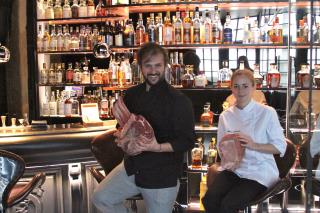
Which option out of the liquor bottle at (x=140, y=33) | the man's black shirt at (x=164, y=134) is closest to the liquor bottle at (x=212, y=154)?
the liquor bottle at (x=140, y=33)

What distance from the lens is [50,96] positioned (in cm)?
542

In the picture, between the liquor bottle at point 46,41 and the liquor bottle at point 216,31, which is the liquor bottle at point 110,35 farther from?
the liquor bottle at point 216,31

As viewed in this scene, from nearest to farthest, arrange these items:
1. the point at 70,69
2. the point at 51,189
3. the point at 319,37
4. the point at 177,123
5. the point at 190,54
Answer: the point at 319,37, the point at 177,123, the point at 51,189, the point at 190,54, the point at 70,69

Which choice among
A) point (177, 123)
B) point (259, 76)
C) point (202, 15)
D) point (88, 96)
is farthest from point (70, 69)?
point (177, 123)

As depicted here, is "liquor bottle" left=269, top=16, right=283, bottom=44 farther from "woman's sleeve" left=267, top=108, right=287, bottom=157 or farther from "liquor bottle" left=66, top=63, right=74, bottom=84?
"liquor bottle" left=66, top=63, right=74, bottom=84

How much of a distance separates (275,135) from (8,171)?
1583 mm

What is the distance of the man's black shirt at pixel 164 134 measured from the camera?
2732 millimetres

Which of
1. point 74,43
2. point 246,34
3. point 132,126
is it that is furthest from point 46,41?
point 132,126

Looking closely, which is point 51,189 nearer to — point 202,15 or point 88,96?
point 88,96

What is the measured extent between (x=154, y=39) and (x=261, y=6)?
3.40ft

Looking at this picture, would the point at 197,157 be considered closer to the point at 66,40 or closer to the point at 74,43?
the point at 74,43

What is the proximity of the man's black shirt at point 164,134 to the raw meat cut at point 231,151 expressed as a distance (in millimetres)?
277

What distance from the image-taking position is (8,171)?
2811 millimetres

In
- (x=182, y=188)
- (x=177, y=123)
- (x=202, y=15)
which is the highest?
(x=202, y=15)
